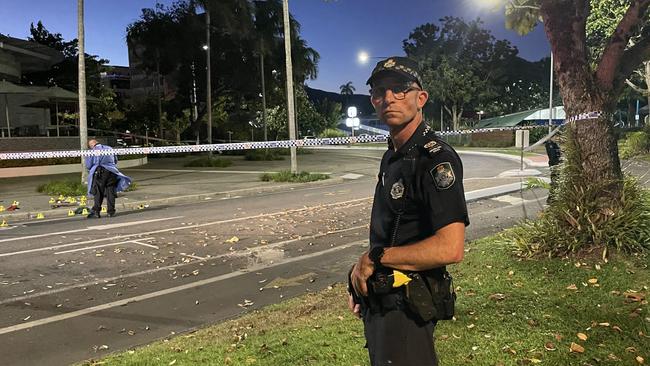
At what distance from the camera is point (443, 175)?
185 cm

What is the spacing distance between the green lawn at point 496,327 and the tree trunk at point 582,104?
0.91 m

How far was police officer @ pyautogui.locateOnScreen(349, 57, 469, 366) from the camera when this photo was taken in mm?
1853

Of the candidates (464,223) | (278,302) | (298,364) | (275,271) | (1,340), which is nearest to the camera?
(464,223)

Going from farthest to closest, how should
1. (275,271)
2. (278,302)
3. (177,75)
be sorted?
(177,75), (275,271), (278,302)

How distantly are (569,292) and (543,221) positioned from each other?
1370 millimetres

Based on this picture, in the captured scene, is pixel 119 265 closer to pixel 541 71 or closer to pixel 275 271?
pixel 275 271

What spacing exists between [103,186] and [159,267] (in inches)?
189

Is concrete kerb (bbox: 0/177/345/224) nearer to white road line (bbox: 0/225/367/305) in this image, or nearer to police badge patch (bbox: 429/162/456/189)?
white road line (bbox: 0/225/367/305)

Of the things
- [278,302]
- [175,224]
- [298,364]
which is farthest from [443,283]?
[175,224]

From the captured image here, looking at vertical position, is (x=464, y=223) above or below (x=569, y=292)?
above

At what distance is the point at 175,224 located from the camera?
10.1 meters

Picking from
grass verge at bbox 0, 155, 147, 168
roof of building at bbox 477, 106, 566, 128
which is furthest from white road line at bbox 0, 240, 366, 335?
roof of building at bbox 477, 106, 566, 128

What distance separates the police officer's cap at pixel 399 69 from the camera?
2037 millimetres

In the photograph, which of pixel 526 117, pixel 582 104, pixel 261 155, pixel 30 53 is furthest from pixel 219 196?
pixel 526 117
